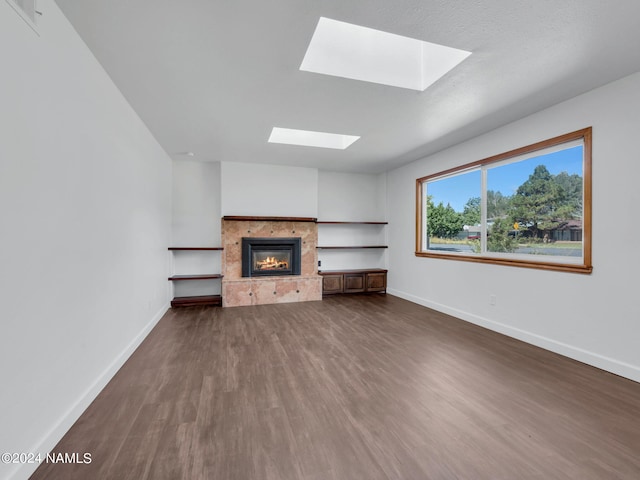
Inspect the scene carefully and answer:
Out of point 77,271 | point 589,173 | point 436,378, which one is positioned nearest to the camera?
point 77,271

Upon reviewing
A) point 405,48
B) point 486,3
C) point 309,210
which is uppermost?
point 405,48

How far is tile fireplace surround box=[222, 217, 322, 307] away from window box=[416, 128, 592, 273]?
2.21 m

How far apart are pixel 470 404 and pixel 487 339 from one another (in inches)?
62.5

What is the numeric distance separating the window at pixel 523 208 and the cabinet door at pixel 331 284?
177 centimetres

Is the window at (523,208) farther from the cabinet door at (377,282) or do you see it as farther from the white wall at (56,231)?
the white wall at (56,231)

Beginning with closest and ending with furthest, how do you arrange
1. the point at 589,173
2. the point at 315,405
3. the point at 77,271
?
the point at 77,271
the point at 315,405
the point at 589,173

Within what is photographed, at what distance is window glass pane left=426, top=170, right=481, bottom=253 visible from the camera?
4277 millimetres

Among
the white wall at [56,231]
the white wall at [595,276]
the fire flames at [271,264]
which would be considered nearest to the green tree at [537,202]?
the white wall at [595,276]

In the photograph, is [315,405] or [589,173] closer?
[315,405]

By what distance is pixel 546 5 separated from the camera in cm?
171

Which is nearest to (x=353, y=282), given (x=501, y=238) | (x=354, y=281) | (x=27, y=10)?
(x=354, y=281)

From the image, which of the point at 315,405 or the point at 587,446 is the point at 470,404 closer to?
the point at 587,446

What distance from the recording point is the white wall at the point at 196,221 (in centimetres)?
545

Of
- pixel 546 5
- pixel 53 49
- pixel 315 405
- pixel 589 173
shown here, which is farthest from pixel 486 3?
pixel 315 405
